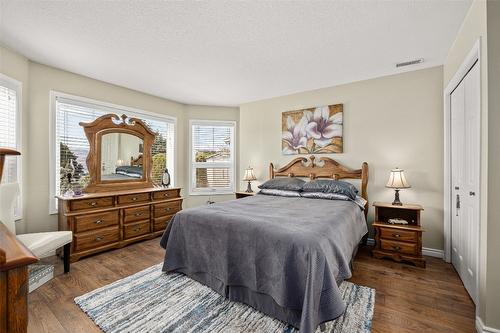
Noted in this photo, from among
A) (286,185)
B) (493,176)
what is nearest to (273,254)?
(493,176)

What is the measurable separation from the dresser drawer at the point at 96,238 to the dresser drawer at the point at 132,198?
40 centimetres

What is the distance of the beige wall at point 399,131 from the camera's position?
123 inches

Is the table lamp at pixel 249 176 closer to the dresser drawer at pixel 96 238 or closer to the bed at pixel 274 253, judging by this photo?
the bed at pixel 274 253

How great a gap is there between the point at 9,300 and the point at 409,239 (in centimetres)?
351

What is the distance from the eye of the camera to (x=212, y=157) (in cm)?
514

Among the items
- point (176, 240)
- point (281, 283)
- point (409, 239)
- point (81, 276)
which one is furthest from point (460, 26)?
point (81, 276)

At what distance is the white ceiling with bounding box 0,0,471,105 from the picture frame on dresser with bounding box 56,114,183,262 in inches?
36.6

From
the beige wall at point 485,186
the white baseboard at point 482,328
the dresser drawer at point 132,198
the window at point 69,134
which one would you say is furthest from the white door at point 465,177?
the window at point 69,134

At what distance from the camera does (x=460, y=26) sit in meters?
2.27

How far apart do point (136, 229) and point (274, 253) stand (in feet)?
9.06

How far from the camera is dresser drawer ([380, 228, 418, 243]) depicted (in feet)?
9.27

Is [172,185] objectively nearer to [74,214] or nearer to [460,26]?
[74,214]

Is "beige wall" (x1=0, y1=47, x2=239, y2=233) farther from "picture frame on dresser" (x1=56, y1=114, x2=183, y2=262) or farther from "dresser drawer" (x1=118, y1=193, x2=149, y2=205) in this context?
"dresser drawer" (x1=118, y1=193, x2=149, y2=205)

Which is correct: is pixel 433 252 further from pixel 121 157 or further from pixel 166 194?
pixel 121 157
